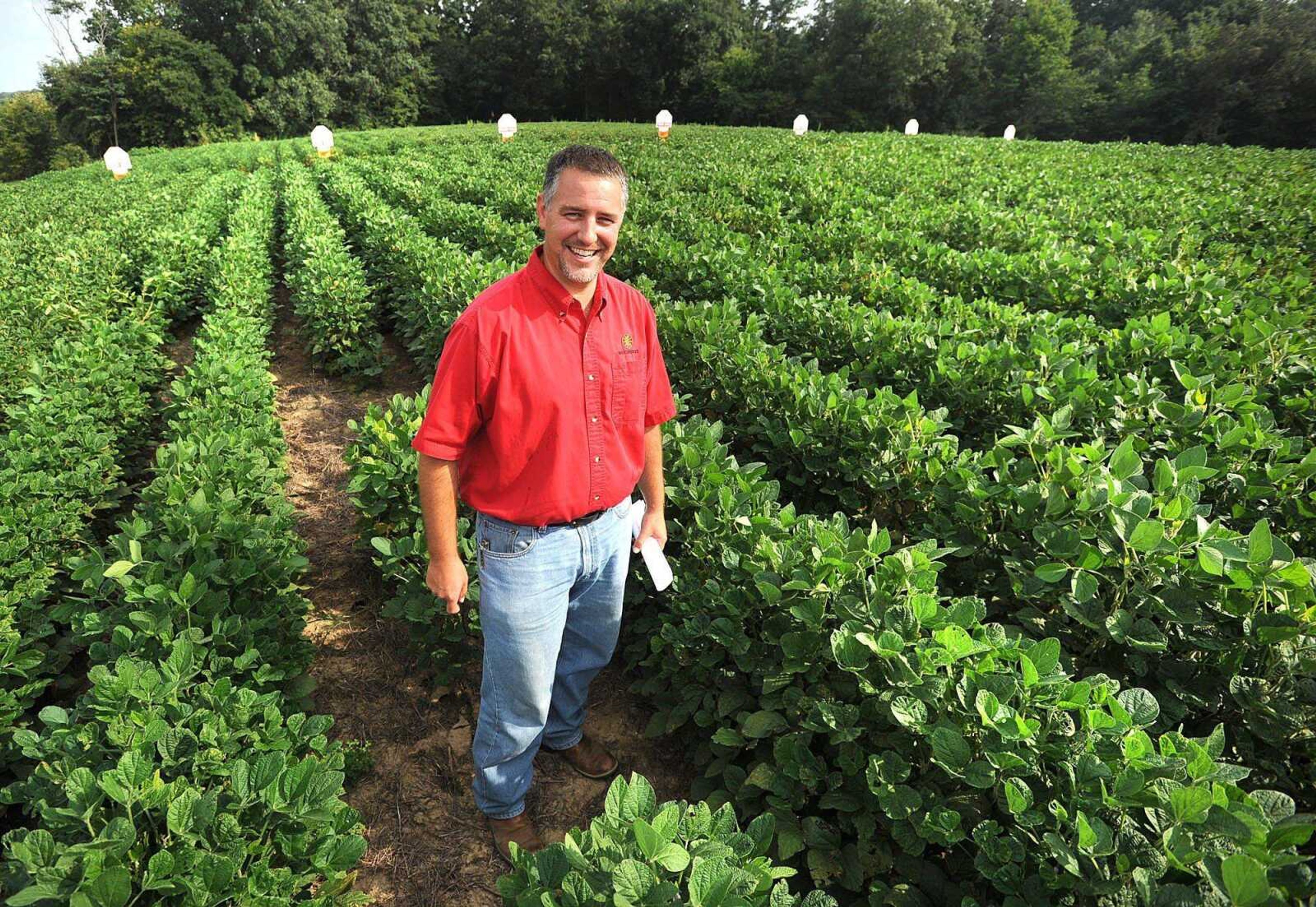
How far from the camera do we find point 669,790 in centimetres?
285

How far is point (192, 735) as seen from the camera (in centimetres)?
202

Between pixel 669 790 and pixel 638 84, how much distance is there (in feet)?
179

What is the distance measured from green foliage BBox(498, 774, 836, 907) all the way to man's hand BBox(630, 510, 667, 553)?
0.95 metres

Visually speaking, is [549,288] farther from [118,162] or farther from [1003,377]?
[118,162]

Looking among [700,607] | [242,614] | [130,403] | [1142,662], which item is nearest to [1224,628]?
[1142,662]

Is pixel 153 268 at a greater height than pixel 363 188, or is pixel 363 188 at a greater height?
pixel 363 188

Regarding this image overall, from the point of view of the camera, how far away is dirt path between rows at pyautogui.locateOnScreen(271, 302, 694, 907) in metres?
2.53

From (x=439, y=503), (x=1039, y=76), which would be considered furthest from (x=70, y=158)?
(x=1039, y=76)

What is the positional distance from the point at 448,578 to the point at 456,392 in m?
0.63

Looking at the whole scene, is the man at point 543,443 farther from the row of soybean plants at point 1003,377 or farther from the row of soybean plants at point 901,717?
the row of soybean plants at point 1003,377

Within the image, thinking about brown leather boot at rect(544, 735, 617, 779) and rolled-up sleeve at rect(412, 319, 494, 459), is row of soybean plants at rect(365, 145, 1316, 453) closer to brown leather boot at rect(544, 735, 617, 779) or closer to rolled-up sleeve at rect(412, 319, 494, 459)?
brown leather boot at rect(544, 735, 617, 779)

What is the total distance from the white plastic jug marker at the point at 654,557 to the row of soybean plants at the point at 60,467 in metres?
2.29

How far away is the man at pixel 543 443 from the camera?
187 centimetres

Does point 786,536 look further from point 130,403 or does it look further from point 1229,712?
point 130,403
